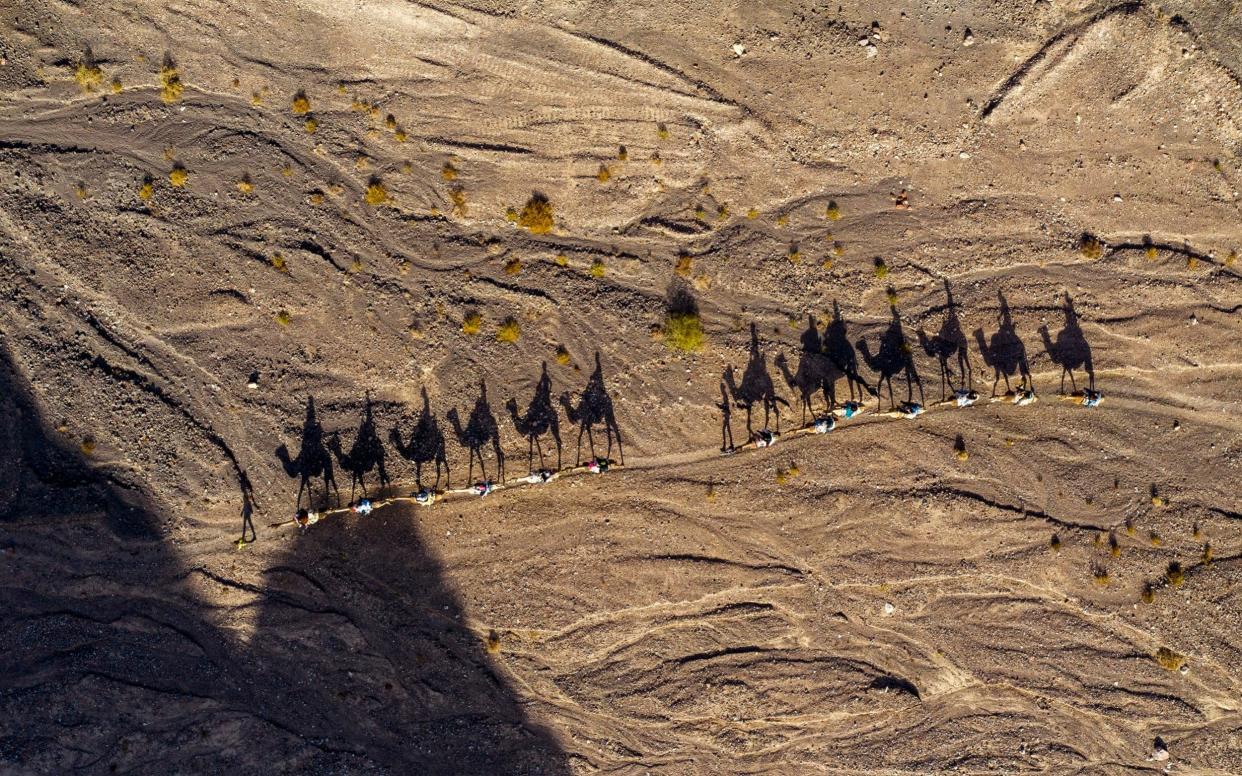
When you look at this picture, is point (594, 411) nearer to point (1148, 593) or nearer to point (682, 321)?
point (682, 321)

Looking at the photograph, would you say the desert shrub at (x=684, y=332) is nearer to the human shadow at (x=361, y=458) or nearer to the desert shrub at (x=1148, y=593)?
the human shadow at (x=361, y=458)

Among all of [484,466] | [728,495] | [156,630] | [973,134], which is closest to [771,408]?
[728,495]

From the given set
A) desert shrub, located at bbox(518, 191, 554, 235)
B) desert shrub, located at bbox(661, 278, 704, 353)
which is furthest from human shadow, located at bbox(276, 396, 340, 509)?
desert shrub, located at bbox(661, 278, 704, 353)

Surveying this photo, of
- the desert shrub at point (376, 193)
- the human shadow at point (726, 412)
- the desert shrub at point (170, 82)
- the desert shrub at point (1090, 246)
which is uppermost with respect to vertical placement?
the desert shrub at point (170, 82)

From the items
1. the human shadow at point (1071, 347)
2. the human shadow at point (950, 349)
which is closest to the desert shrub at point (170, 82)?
the human shadow at point (950, 349)

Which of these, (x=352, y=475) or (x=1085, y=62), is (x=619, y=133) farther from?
(x=1085, y=62)

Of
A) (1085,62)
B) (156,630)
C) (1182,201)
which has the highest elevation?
(1085,62)

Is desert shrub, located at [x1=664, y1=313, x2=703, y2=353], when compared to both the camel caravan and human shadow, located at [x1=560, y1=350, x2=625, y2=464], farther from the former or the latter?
human shadow, located at [x1=560, y1=350, x2=625, y2=464]
